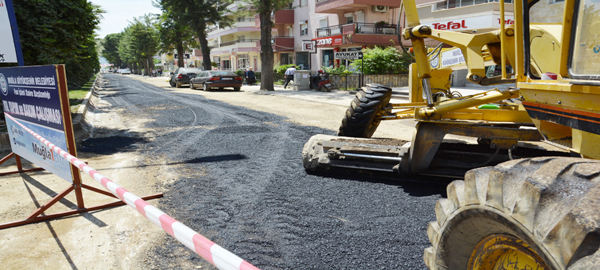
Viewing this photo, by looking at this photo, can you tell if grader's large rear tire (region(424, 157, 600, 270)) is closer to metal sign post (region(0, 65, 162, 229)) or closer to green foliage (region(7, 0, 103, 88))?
metal sign post (region(0, 65, 162, 229))

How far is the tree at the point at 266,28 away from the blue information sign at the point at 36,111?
743 inches

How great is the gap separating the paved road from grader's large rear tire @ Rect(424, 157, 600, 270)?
1034 millimetres

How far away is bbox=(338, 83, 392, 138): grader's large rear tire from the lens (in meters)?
6.10

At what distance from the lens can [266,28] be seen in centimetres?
2430

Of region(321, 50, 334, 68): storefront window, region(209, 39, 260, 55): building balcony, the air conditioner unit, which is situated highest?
the air conditioner unit

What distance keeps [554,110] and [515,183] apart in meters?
0.91

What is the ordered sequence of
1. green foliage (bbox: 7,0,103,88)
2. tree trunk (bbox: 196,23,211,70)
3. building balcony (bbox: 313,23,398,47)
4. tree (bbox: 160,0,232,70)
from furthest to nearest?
tree trunk (bbox: 196,23,211,70), tree (bbox: 160,0,232,70), building balcony (bbox: 313,23,398,47), green foliage (bbox: 7,0,103,88)

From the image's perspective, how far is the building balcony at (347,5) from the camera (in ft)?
100.0

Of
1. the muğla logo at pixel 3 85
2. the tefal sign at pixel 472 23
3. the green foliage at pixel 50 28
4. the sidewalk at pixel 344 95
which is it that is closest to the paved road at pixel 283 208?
the muğla logo at pixel 3 85

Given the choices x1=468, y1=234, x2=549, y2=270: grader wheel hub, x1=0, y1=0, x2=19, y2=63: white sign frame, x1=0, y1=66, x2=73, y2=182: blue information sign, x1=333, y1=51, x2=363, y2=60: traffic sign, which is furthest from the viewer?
x1=333, y1=51, x2=363, y2=60: traffic sign

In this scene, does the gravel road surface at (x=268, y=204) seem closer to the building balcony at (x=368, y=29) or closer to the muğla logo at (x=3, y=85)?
the muğla logo at (x=3, y=85)

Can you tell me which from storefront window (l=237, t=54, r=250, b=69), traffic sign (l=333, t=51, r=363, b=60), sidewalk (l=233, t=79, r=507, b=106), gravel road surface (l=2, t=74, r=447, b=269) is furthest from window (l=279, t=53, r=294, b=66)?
gravel road surface (l=2, t=74, r=447, b=269)

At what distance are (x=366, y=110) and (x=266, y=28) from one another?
19454 millimetres

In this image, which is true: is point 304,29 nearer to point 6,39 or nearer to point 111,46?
point 6,39
